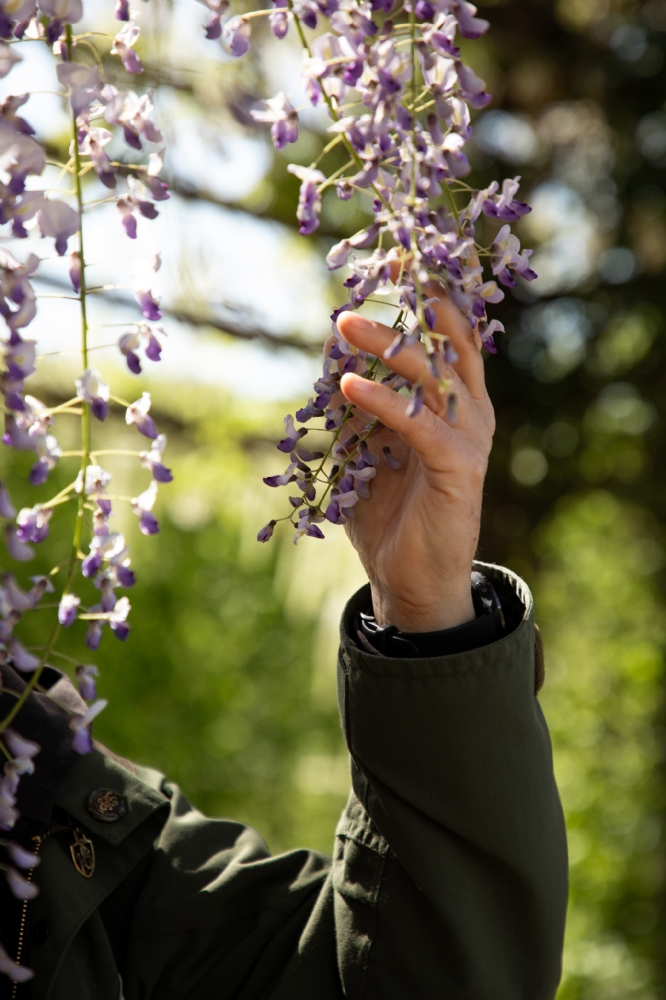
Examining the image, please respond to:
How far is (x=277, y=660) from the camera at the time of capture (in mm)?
6297

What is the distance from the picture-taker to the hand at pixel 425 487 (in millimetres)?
552

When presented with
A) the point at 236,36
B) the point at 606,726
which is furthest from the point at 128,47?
the point at 606,726

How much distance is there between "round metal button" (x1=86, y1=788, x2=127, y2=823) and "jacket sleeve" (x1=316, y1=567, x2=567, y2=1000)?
243mm

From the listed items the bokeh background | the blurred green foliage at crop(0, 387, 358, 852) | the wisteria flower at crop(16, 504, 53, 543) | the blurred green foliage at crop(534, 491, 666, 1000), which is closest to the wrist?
the wisteria flower at crop(16, 504, 53, 543)

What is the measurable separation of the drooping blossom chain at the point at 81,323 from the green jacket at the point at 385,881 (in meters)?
0.32

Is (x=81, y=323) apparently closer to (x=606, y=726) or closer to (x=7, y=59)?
(x=7, y=59)

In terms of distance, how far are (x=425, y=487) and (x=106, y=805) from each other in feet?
1.49

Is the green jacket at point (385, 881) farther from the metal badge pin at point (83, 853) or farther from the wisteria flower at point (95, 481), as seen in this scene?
the wisteria flower at point (95, 481)

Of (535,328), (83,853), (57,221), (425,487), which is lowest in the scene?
(535,328)

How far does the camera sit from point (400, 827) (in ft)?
2.46

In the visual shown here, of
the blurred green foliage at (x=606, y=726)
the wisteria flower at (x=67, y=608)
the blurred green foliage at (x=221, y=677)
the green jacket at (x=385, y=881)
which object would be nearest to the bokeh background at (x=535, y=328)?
the blurred green foliage at (x=606, y=726)

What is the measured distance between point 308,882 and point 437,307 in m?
0.62

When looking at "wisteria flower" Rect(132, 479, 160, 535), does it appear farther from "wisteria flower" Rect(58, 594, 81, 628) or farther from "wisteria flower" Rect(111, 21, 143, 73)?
"wisteria flower" Rect(111, 21, 143, 73)

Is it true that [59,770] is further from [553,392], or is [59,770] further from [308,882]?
[553,392]
